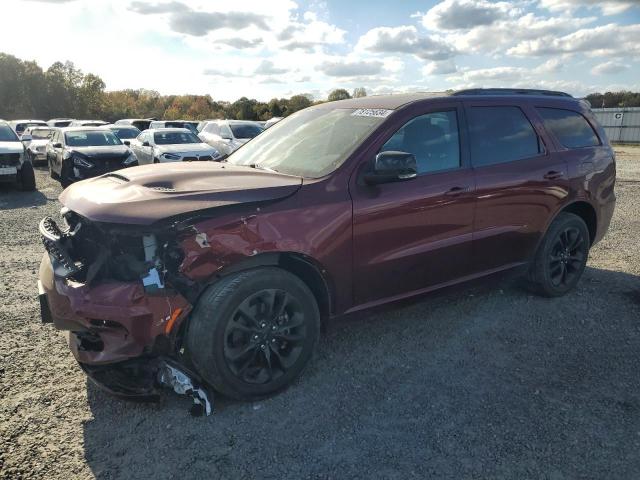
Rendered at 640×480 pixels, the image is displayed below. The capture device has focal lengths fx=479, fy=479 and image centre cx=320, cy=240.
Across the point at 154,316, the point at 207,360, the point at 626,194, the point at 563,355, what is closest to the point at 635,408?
the point at 563,355

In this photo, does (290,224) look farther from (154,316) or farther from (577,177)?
(577,177)

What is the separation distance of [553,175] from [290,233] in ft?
8.98

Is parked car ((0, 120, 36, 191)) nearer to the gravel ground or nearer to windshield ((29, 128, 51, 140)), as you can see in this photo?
windshield ((29, 128, 51, 140))

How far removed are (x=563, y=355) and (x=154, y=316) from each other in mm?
2999

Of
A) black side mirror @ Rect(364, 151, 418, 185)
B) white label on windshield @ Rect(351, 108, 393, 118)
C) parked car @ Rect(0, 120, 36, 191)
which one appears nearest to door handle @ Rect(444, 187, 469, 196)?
black side mirror @ Rect(364, 151, 418, 185)

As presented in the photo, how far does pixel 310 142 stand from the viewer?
3.79m

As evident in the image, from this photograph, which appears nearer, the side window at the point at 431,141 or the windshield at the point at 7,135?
the side window at the point at 431,141

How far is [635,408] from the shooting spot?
3008mm

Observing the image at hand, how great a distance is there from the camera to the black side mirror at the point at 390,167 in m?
3.13

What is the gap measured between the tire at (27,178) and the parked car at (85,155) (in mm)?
643

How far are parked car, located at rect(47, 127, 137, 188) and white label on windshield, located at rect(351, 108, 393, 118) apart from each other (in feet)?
30.6

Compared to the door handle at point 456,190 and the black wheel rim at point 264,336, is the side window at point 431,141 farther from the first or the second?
the black wheel rim at point 264,336

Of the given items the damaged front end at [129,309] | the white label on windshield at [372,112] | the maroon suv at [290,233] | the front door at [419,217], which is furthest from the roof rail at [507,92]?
the damaged front end at [129,309]

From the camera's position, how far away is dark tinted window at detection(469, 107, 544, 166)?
12.9ft
